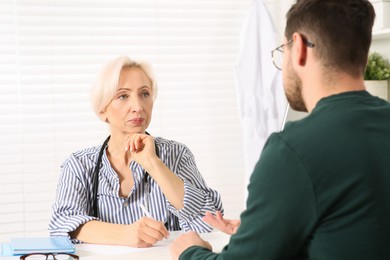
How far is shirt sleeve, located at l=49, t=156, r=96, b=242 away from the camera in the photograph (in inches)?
97.2

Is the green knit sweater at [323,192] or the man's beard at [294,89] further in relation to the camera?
the man's beard at [294,89]

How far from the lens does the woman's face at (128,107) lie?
9.12ft

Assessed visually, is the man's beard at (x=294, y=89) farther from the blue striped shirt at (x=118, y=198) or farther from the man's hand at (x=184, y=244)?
the blue striped shirt at (x=118, y=198)

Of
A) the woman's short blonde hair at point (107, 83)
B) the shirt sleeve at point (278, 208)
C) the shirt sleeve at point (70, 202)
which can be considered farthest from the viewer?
the woman's short blonde hair at point (107, 83)

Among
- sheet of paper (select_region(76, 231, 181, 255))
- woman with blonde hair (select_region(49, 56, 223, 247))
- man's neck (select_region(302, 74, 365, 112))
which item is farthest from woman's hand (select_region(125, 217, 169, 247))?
man's neck (select_region(302, 74, 365, 112))

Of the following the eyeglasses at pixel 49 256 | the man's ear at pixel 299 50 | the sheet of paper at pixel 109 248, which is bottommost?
the sheet of paper at pixel 109 248

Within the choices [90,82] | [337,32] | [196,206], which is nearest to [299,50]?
[337,32]

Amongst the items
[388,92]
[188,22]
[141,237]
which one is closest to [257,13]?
[188,22]

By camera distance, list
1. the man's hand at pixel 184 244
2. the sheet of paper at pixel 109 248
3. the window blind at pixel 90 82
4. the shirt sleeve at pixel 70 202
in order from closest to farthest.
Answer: the man's hand at pixel 184 244, the sheet of paper at pixel 109 248, the shirt sleeve at pixel 70 202, the window blind at pixel 90 82

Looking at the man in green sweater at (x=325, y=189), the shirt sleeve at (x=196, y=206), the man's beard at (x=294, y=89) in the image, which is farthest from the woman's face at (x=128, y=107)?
the man in green sweater at (x=325, y=189)

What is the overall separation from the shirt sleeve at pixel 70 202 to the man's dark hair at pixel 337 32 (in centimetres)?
132

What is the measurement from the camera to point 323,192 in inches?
50.8

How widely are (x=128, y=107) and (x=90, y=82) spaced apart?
1.27 metres

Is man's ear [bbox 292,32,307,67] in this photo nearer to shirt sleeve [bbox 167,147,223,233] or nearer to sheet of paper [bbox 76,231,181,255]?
sheet of paper [bbox 76,231,181,255]
